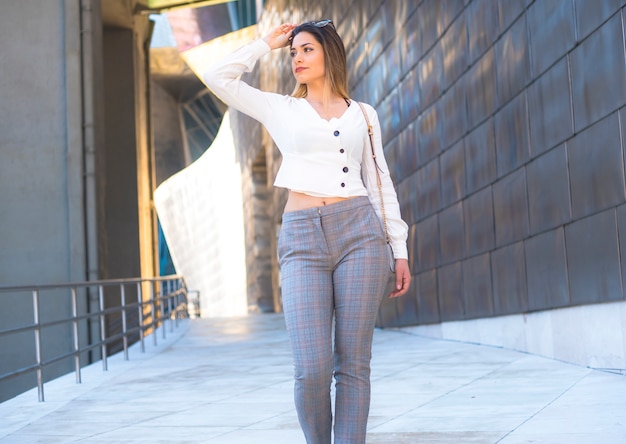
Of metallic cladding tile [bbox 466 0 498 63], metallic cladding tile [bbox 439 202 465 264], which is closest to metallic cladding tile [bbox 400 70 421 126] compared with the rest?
metallic cladding tile [bbox 439 202 465 264]

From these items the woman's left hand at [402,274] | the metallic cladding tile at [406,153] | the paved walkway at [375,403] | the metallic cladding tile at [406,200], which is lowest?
the paved walkway at [375,403]

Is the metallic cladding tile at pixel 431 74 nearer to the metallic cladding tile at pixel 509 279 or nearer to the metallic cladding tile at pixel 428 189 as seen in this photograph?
the metallic cladding tile at pixel 428 189

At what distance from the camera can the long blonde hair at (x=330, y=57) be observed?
3.34m

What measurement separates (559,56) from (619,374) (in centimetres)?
257

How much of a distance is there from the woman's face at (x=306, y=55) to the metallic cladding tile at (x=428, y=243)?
8.26 meters

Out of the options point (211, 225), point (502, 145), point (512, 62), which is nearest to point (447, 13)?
point (512, 62)

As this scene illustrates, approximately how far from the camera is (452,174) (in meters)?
10.6

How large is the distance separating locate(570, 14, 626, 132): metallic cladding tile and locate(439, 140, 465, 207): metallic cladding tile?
10.6 feet

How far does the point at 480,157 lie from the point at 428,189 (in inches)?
88.0

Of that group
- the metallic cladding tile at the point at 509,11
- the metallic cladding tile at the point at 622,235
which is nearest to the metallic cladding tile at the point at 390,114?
the metallic cladding tile at the point at 509,11

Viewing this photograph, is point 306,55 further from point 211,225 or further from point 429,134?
point 211,225

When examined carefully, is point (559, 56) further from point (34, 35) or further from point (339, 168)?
point (34, 35)

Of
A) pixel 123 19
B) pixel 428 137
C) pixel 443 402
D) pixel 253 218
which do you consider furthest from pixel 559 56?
pixel 253 218

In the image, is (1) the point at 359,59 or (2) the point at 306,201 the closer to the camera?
(2) the point at 306,201
